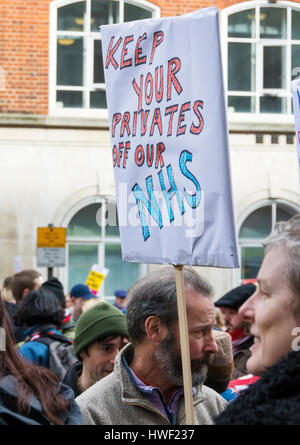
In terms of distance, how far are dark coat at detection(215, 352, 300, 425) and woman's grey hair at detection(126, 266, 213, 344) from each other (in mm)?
1248

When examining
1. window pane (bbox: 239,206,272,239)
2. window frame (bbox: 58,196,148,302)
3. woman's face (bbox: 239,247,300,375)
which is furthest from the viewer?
window pane (bbox: 239,206,272,239)

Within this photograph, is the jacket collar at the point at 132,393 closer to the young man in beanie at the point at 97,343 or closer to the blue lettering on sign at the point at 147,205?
the blue lettering on sign at the point at 147,205

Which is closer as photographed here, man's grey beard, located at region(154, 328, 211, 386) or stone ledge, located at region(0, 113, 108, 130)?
man's grey beard, located at region(154, 328, 211, 386)

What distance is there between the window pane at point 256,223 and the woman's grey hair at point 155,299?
12242mm

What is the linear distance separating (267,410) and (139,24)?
6.84ft

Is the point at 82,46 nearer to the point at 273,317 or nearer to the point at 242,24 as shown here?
the point at 242,24

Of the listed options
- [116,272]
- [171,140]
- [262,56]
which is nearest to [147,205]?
[171,140]

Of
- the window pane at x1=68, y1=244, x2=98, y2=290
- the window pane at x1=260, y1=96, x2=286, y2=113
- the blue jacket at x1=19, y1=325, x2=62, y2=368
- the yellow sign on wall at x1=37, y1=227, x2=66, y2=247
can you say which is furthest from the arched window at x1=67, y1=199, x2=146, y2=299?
the blue jacket at x1=19, y1=325, x2=62, y2=368

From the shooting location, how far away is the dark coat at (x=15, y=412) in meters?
2.16

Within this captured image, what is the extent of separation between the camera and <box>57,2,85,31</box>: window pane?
14906 millimetres

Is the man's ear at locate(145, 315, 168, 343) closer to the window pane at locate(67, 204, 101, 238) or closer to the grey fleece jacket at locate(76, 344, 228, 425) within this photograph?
the grey fleece jacket at locate(76, 344, 228, 425)

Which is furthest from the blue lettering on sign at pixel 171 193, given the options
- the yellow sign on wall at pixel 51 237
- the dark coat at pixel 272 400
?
the yellow sign on wall at pixel 51 237
